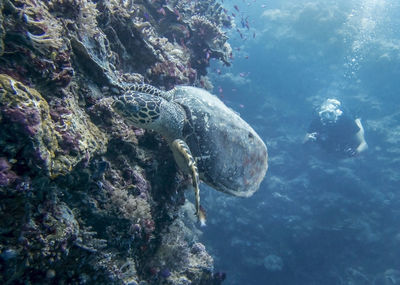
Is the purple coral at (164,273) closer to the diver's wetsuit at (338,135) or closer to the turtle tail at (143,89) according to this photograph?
the turtle tail at (143,89)

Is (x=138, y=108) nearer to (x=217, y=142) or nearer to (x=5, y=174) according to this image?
(x=217, y=142)

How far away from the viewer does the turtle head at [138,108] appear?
3275 mm

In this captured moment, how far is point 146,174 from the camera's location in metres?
3.72

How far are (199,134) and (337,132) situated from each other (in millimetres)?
12981

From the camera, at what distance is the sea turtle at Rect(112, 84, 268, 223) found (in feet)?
11.7

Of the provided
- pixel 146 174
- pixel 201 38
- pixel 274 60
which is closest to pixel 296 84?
pixel 274 60

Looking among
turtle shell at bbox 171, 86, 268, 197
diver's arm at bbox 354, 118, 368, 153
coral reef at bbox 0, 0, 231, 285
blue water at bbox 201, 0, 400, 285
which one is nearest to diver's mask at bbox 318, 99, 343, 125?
diver's arm at bbox 354, 118, 368, 153

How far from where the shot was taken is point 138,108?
133 inches

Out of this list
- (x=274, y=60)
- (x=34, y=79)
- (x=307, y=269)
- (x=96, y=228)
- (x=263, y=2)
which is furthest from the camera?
(x=263, y=2)

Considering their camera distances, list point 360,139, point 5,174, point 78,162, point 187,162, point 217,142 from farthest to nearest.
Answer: point 360,139 < point 217,142 < point 187,162 < point 78,162 < point 5,174

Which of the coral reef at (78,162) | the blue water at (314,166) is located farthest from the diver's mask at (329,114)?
the coral reef at (78,162)

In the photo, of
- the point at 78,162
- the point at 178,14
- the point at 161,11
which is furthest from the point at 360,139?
the point at 78,162

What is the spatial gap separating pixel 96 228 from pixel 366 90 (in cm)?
2492

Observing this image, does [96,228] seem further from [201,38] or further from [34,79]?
[201,38]
